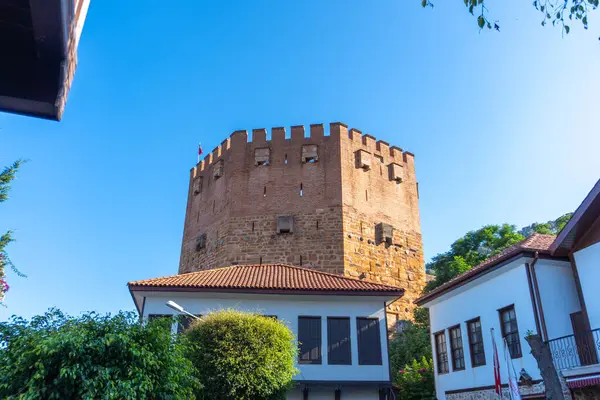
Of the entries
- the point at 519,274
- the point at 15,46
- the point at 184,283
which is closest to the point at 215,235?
the point at 184,283

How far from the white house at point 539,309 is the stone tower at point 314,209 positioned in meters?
11.6

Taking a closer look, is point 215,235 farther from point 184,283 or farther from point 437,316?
point 437,316

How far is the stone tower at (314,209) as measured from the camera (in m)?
28.0

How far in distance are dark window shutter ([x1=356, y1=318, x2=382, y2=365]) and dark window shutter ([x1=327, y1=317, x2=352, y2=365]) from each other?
365 millimetres

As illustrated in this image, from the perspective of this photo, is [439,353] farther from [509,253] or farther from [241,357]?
[241,357]

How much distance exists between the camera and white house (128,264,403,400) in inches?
621

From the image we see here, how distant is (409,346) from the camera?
24.0 m

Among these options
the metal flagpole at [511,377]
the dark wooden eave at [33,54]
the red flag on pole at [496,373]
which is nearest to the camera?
the dark wooden eave at [33,54]

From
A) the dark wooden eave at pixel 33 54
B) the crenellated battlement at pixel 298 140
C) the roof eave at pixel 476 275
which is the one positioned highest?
the crenellated battlement at pixel 298 140

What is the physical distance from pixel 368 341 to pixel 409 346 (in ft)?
27.8

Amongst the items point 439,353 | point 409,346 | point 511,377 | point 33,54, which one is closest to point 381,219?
point 409,346

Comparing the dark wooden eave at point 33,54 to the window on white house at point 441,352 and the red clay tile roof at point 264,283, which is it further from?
the window on white house at point 441,352

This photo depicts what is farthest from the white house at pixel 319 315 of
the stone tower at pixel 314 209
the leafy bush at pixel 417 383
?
the stone tower at pixel 314 209

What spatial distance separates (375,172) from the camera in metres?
30.9
